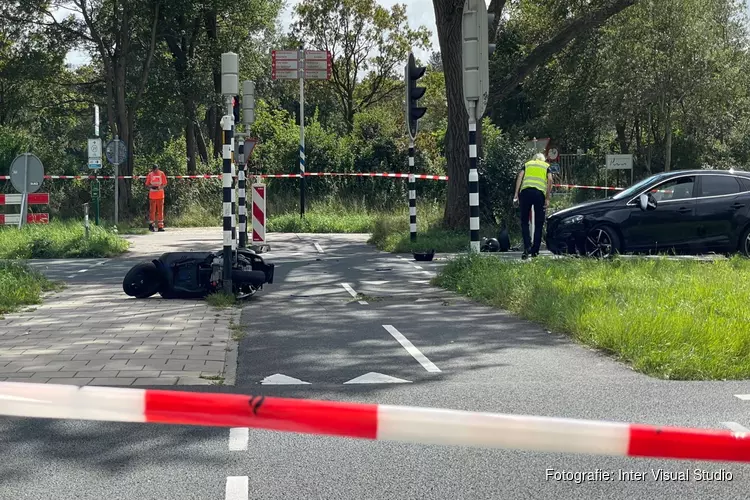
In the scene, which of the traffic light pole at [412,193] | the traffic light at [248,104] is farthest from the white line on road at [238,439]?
the traffic light at [248,104]

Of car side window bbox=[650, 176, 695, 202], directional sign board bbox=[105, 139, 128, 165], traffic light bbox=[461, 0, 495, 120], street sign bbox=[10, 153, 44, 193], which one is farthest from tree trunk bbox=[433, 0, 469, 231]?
directional sign board bbox=[105, 139, 128, 165]

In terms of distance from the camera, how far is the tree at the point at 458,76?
64.8 ft

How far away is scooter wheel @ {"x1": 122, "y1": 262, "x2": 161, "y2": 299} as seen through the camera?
1168 centimetres

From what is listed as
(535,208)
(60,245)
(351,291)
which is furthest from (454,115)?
(60,245)

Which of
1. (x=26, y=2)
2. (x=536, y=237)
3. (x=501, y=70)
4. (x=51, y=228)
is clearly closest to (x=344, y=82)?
(x=501, y=70)

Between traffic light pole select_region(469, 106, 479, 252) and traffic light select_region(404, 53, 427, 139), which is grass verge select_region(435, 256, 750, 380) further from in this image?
traffic light select_region(404, 53, 427, 139)

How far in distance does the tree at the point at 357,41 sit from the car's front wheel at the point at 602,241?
4334cm

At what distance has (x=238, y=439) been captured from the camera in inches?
195

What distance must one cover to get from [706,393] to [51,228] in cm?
1920

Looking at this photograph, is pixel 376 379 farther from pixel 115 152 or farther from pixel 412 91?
pixel 115 152

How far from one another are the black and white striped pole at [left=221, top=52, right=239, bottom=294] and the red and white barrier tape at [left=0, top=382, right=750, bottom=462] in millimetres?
8126

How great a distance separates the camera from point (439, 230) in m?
20.9

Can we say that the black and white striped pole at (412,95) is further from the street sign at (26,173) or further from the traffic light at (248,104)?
the street sign at (26,173)

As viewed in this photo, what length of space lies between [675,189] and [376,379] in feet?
34.6
